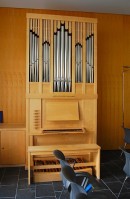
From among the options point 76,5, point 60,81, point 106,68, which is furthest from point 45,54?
point 106,68

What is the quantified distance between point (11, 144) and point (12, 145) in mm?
32

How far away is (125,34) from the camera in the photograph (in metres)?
6.27

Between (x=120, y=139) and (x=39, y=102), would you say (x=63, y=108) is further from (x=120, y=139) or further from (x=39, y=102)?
(x=120, y=139)

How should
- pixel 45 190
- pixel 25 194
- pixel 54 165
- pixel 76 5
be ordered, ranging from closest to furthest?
pixel 25 194
pixel 45 190
pixel 54 165
pixel 76 5

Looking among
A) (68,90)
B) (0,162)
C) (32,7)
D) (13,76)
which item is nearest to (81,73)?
(68,90)

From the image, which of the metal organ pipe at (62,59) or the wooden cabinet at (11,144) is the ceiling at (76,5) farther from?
the wooden cabinet at (11,144)

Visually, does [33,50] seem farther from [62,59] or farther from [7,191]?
[7,191]

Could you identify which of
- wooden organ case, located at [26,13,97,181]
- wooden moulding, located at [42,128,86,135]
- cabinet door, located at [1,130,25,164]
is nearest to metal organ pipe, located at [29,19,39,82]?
wooden organ case, located at [26,13,97,181]

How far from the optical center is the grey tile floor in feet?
11.9

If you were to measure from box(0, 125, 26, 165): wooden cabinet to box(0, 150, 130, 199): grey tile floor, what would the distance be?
0.24 m

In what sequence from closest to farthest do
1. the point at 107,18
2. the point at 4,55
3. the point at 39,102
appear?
the point at 39,102 → the point at 4,55 → the point at 107,18

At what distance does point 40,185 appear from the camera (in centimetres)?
402

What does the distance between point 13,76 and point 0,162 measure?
7.08 feet

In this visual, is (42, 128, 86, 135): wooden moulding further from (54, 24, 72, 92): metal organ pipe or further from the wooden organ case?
(54, 24, 72, 92): metal organ pipe
